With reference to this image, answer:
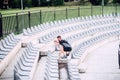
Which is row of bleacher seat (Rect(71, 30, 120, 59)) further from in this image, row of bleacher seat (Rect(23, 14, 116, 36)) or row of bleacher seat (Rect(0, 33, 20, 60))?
row of bleacher seat (Rect(0, 33, 20, 60))

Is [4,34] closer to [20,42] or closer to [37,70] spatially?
[20,42]

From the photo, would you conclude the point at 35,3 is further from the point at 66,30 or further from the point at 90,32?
the point at 66,30

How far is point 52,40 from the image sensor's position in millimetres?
19547

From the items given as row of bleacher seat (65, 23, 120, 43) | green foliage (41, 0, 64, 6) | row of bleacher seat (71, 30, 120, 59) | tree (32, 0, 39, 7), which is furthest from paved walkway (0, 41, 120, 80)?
green foliage (41, 0, 64, 6)

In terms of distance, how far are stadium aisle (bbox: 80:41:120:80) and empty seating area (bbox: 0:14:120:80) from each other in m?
0.58

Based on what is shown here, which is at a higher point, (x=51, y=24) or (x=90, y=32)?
(x=51, y=24)

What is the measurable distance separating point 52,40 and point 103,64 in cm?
287

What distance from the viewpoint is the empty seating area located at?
11.4 metres

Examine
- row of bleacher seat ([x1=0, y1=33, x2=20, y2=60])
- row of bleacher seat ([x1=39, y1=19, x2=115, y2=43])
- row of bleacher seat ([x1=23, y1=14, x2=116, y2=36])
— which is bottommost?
row of bleacher seat ([x1=39, y1=19, x2=115, y2=43])

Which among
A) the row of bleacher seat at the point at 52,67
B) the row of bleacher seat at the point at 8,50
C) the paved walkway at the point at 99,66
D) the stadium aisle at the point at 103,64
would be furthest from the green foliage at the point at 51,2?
the row of bleacher seat at the point at 52,67

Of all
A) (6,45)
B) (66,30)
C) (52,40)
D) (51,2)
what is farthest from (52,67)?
(51,2)

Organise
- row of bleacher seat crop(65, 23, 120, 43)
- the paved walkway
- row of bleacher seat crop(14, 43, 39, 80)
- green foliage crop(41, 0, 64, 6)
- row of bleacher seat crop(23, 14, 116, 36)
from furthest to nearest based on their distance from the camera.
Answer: green foliage crop(41, 0, 64, 6)
row of bleacher seat crop(65, 23, 120, 43)
row of bleacher seat crop(23, 14, 116, 36)
the paved walkway
row of bleacher seat crop(14, 43, 39, 80)

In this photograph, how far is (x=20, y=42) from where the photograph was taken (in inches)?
630

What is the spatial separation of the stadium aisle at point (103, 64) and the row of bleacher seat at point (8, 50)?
3.12 metres
